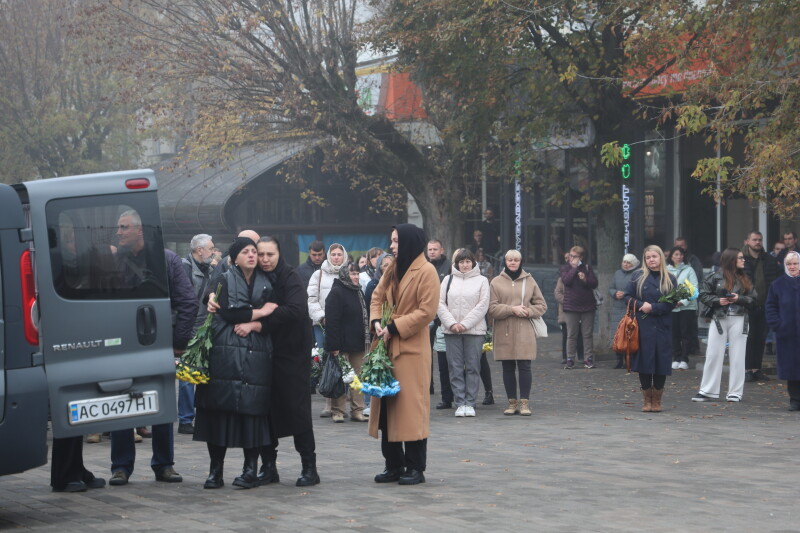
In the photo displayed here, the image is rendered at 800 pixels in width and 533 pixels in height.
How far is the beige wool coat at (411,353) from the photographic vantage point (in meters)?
8.47

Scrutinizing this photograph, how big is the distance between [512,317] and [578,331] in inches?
235

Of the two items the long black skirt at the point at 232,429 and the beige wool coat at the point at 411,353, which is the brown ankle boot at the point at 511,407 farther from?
the long black skirt at the point at 232,429

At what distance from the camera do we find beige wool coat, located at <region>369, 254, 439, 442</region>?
8469 millimetres

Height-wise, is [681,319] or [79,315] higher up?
[79,315]

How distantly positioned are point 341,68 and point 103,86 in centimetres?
1765

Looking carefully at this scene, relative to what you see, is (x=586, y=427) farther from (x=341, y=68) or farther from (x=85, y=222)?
(x=341, y=68)

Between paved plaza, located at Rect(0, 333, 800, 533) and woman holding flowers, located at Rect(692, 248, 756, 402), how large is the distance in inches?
39.7

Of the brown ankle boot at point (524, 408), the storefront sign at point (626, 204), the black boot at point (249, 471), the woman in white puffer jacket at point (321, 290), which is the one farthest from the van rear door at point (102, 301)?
the storefront sign at point (626, 204)

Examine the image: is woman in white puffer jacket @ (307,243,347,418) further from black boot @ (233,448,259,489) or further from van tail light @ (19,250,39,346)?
van tail light @ (19,250,39,346)

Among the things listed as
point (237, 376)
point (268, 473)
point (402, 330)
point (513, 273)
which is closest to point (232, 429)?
point (237, 376)

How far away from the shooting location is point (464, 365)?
1328 centimetres

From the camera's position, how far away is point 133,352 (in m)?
7.63

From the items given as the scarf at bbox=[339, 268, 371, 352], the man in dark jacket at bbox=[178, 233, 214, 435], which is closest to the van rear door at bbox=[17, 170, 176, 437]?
the man in dark jacket at bbox=[178, 233, 214, 435]

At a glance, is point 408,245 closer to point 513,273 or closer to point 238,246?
point 238,246
